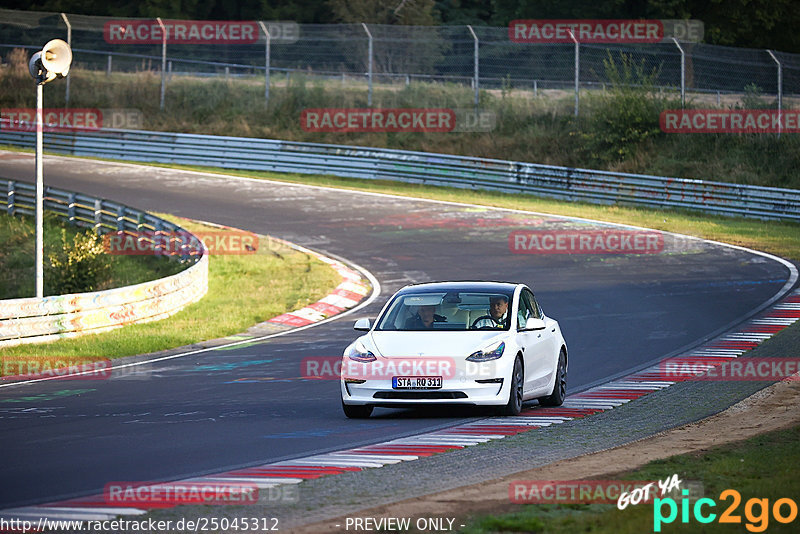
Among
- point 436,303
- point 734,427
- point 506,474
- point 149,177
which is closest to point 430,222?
point 149,177

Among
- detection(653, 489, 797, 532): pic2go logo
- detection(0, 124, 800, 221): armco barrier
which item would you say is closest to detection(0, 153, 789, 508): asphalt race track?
detection(0, 124, 800, 221): armco barrier

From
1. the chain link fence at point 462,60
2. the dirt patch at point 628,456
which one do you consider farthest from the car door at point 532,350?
the chain link fence at point 462,60

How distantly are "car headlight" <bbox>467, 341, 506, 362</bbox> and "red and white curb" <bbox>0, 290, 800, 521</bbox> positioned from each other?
0.66 m

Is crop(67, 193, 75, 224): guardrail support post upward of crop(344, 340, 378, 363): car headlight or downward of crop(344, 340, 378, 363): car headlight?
downward

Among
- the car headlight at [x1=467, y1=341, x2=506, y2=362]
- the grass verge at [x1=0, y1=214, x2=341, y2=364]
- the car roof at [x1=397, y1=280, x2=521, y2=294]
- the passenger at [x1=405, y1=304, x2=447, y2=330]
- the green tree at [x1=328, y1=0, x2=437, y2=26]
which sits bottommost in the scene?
the grass verge at [x1=0, y1=214, x2=341, y2=364]

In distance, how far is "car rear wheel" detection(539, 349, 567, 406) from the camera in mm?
13195

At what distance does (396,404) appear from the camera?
39.0ft

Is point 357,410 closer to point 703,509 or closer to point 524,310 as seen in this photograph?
point 524,310

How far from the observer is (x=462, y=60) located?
40.8 meters

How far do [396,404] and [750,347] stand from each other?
24.6 ft

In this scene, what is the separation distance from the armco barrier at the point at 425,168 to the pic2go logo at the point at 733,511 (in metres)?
27.4

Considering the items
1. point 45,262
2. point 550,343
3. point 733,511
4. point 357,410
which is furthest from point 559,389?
point 45,262

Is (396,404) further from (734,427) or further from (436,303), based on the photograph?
(734,427)

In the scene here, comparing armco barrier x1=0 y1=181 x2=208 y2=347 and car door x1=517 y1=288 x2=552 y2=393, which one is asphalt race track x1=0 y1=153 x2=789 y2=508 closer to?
armco barrier x1=0 y1=181 x2=208 y2=347
